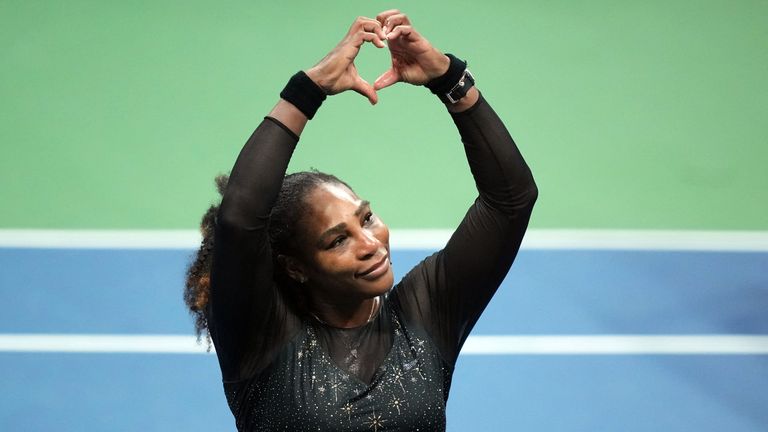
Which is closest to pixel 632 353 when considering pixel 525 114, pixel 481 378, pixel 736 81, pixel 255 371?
pixel 481 378

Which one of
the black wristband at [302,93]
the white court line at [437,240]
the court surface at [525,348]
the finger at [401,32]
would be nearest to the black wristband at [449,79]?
the finger at [401,32]

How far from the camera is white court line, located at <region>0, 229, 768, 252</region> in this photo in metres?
5.50

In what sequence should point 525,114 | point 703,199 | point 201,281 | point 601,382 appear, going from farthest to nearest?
point 525,114, point 703,199, point 601,382, point 201,281

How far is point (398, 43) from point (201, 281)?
0.77 m

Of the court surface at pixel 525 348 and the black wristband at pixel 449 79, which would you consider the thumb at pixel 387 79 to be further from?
the court surface at pixel 525 348

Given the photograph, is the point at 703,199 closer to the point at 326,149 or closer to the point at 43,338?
the point at 326,149

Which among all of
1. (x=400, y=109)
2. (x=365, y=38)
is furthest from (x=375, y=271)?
(x=400, y=109)

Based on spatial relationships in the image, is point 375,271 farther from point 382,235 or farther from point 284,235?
point 284,235

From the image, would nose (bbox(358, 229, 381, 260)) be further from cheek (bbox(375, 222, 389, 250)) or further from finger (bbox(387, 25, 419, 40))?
finger (bbox(387, 25, 419, 40))

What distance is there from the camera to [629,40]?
6.71 metres

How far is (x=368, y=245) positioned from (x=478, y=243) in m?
0.28

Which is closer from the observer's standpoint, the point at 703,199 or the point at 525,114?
the point at 703,199

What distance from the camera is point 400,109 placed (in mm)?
6289

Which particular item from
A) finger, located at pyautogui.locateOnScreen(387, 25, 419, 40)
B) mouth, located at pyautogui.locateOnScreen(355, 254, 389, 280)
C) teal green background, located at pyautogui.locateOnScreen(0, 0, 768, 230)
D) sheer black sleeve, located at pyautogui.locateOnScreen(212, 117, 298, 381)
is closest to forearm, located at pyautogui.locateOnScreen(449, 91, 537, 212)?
finger, located at pyautogui.locateOnScreen(387, 25, 419, 40)
